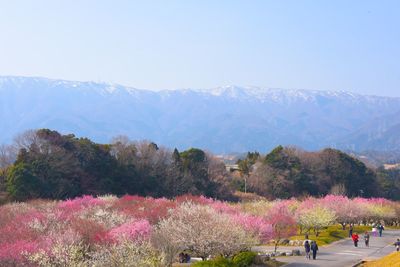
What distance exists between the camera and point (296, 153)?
305 feet

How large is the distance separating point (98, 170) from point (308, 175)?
124 feet

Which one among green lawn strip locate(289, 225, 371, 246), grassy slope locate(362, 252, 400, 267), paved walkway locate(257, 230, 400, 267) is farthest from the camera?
green lawn strip locate(289, 225, 371, 246)

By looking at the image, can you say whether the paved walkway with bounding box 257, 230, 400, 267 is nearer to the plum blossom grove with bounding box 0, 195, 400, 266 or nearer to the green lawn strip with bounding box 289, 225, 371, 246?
the green lawn strip with bounding box 289, 225, 371, 246

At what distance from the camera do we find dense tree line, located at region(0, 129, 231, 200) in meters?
54.3

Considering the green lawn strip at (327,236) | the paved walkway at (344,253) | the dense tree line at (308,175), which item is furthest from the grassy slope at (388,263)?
the dense tree line at (308,175)

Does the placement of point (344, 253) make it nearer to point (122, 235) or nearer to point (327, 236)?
point (327, 236)

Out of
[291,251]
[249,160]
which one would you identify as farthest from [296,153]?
[291,251]

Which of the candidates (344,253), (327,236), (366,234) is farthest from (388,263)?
(327,236)

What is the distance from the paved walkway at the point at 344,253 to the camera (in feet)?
107

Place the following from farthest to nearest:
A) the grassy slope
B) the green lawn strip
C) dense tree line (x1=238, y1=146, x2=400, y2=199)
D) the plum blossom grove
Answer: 1. dense tree line (x1=238, y1=146, x2=400, y2=199)
2. the green lawn strip
3. the grassy slope
4. the plum blossom grove

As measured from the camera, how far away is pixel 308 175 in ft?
282

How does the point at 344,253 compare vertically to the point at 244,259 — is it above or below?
below

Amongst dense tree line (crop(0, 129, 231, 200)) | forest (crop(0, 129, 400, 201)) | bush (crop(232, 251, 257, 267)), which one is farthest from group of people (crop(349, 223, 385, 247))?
dense tree line (crop(0, 129, 231, 200))

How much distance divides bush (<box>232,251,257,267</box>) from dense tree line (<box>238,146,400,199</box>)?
→ 53915 millimetres
